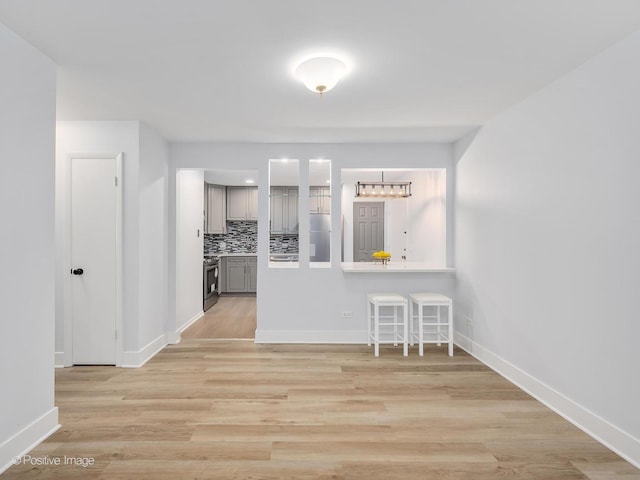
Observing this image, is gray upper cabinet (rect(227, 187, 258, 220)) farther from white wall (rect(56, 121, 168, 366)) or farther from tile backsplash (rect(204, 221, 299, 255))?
white wall (rect(56, 121, 168, 366))

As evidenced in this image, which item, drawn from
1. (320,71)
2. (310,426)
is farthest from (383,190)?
(310,426)

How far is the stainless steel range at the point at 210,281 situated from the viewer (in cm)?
576

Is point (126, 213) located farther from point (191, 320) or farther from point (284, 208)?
point (284, 208)

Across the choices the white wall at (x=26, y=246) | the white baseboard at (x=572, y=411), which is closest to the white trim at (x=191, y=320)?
the white wall at (x=26, y=246)

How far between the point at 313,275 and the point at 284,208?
351cm

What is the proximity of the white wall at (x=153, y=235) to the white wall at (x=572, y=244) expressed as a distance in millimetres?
3665

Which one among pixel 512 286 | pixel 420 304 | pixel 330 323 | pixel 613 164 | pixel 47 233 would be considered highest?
pixel 613 164

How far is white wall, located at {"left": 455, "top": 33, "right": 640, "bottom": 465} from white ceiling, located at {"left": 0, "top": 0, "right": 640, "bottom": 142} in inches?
11.1

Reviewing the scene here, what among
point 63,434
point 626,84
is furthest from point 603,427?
point 63,434

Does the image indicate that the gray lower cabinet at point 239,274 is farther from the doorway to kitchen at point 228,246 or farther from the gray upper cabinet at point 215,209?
the gray upper cabinet at point 215,209

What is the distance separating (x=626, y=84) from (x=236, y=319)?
5116 mm

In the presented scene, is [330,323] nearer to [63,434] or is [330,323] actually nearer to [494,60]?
[63,434]

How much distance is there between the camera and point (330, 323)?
405 centimetres

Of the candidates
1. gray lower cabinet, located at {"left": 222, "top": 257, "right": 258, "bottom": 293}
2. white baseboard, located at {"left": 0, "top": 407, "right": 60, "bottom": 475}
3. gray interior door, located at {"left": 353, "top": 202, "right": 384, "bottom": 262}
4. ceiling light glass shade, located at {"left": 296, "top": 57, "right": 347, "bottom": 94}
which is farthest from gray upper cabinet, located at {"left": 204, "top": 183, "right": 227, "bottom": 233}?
ceiling light glass shade, located at {"left": 296, "top": 57, "right": 347, "bottom": 94}
